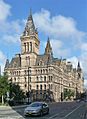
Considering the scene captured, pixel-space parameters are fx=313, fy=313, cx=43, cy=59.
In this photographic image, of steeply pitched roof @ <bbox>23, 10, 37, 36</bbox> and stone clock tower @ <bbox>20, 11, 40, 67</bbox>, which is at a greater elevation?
steeply pitched roof @ <bbox>23, 10, 37, 36</bbox>

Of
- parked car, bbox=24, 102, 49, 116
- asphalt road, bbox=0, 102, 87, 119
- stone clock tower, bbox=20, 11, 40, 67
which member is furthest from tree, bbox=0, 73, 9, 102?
stone clock tower, bbox=20, 11, 40, 67

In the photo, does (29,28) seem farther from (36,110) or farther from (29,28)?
(36,110)

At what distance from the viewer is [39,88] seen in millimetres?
125750

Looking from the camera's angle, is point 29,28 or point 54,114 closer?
point 54,114

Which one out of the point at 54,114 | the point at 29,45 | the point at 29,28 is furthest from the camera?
the point at 29,28

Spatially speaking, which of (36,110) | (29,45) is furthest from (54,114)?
(29,45)

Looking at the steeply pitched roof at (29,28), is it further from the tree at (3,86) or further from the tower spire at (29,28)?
the tree at (3,86)

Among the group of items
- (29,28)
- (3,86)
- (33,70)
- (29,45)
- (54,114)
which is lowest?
(54,114)

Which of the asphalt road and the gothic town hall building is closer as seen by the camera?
the asphalt road

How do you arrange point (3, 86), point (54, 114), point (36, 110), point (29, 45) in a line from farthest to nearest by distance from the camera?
point (29, 45) < point (3, 86) < point (54, 114) < point (36, 110)

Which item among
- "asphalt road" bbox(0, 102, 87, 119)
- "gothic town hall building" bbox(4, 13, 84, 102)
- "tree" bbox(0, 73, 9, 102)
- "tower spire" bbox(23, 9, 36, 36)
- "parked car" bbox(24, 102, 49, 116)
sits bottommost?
"asphalt road" bbox(0, 102, 87, 119)

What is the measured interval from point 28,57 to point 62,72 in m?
28.7

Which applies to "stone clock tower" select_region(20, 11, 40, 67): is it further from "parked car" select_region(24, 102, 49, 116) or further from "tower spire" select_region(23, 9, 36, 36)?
"parked car" select_region(24, 102, 49, 116)

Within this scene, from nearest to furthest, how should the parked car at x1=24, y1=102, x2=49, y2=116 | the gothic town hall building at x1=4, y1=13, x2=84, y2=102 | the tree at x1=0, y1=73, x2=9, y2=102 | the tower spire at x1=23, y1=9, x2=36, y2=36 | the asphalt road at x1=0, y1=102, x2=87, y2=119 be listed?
the asphalt road at x1=0, y1=102, x2=87, y2=119 → the parked car at x1=24, y1=102, x2=49, y2=116 → the tree at x1=0, y1=73, x2=9, y2=102 → the gothic town hall building at x1=4, y1=13, x2=84, y2=102 → the tower spire at x1=23, y1=9, x2=36, y2=36
